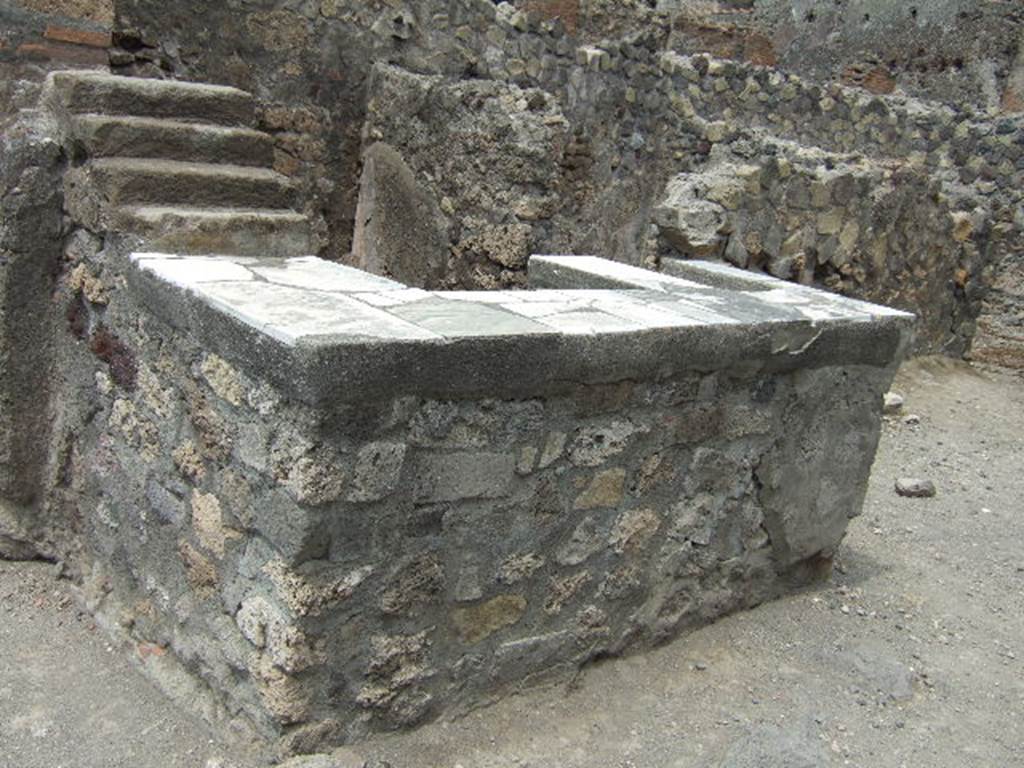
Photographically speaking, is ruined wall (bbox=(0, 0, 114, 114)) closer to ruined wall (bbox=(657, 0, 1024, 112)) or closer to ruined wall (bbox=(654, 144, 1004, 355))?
ruined wall (bbox=(654, 144, 1004, 355))

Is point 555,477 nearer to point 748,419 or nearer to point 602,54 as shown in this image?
point 748,419

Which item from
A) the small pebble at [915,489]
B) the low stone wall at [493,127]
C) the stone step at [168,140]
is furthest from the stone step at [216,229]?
the small pebble at [915,489]

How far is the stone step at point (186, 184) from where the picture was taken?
2.96 m

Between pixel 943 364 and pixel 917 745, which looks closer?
pixel 917 745

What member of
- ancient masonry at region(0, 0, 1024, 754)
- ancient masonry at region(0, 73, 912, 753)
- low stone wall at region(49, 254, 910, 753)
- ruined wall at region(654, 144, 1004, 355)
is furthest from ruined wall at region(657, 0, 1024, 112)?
low stone wall at region(49, 254, 910, 753)

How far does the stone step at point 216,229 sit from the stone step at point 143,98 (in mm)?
481

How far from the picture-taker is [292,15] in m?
5.11

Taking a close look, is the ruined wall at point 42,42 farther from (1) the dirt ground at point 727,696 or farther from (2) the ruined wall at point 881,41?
(2) the ruined wall at point 881,41

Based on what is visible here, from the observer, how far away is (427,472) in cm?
225

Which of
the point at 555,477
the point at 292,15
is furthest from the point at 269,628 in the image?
the point at 292,15

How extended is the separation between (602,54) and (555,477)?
18.2 feet

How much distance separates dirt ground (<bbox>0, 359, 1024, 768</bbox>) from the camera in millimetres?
2465

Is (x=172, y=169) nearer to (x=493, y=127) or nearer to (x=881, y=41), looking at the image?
(x=493, y=127)

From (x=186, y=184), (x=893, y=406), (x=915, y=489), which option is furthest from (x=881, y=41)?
(x=186, y=184)
